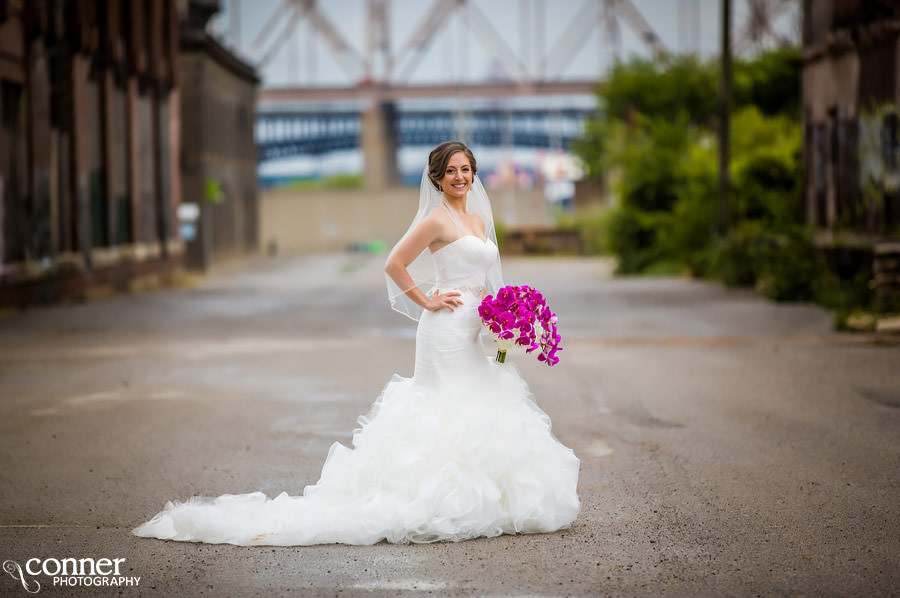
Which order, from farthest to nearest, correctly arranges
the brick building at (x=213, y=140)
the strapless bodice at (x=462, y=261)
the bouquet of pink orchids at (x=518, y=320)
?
the brick building at (x=213, y=140), the strapless bodice at (x=462, y=261), the bouquet of pink orchids at (x=518, y=320)

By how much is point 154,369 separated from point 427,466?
26.3ft

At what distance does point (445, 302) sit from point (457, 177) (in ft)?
2.22

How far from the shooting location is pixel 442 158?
6.50 m

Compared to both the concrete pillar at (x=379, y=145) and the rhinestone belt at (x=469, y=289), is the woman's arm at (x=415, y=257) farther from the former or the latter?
the concrete pillar at (x=379, y=145)

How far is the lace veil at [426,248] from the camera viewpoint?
664 centimetres

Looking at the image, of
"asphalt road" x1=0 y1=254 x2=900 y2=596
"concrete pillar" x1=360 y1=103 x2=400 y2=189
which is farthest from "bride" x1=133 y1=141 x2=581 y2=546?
"concrete pillar" x1=360 y1=103 x2=400 y2=189

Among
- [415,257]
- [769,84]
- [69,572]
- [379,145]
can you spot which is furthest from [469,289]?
[379,145]

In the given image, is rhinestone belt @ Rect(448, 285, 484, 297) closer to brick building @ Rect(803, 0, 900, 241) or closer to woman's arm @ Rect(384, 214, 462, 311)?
woman's arm @ Rect(384, 214, 462, 311)

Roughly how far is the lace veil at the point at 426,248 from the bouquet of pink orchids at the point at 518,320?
298 millimetres

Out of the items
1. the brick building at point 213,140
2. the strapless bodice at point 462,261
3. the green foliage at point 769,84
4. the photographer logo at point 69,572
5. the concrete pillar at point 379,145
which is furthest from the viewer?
the concrete pillar at point 379,145

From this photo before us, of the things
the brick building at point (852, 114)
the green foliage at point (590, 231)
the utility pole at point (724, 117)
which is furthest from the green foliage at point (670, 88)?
the brick building at point (852, 114)

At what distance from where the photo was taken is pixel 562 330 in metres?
18.1

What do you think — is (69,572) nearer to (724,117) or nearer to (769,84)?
(724,117)

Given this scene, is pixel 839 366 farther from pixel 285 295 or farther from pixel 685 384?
pixel 285 295
